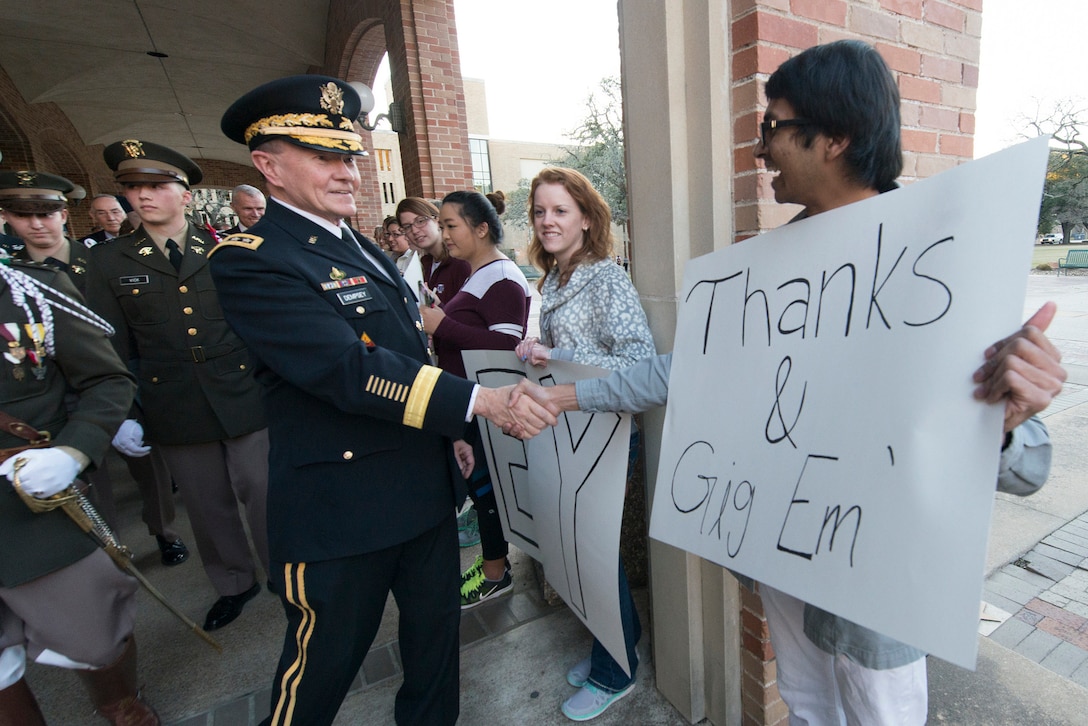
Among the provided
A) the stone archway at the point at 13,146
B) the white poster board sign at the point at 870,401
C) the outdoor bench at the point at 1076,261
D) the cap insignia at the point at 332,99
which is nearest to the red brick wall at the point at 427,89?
the cap insignia at the point at 332,99

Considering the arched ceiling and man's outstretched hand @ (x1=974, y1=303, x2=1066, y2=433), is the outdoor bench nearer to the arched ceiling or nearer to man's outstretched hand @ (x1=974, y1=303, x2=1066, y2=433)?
the arched ceiling

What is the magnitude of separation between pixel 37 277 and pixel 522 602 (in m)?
2.22

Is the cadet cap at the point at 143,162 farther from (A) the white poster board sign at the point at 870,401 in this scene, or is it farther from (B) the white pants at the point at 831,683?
(B) the white pants at the point at 831,683

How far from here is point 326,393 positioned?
Answer: 134 cm

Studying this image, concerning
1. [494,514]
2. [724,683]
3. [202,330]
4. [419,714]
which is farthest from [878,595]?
[202,330]

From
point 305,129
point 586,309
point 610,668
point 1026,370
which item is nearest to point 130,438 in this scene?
point 305,129

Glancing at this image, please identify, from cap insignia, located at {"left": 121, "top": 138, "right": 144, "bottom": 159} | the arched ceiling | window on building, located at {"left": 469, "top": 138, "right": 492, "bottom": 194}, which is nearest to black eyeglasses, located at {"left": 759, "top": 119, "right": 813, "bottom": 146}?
cap insignia, located at {"left": 121, "top": 138, "right": 144, "bottom": 159}

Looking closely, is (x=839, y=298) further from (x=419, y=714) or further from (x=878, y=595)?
(x=419, y=714)

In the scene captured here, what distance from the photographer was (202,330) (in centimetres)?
254

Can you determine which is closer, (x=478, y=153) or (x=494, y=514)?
(x=494, y=514)

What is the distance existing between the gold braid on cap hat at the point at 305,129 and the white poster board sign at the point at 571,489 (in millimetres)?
852

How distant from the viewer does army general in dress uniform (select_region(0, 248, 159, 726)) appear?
1.57m

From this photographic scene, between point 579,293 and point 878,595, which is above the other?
point 579,293

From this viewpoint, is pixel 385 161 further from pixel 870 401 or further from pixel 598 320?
pixel 870 401
